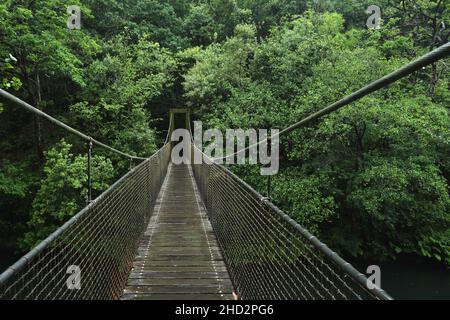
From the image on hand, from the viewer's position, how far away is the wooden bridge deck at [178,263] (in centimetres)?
236

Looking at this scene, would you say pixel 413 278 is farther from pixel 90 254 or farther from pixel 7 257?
pixel 7 257

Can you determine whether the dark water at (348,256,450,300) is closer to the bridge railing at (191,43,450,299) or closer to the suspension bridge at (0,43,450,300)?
the suspension bridge at (0,43,450,300)

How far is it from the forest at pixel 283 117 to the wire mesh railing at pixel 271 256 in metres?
4.46

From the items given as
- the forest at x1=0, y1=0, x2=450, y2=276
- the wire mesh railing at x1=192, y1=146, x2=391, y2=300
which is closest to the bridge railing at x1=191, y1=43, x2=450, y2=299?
the wire mesh railing at x1=192, y1=146, x2=391, y2=300

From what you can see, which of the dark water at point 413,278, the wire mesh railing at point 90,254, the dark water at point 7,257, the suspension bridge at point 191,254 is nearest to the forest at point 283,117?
the dark water at point 7,257

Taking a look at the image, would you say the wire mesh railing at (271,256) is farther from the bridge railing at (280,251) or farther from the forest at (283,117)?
the forest at (283,117)

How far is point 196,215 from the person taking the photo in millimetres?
4676

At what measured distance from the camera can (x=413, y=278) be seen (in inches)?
324

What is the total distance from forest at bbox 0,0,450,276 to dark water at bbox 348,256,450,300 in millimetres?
249

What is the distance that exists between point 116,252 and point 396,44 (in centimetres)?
996

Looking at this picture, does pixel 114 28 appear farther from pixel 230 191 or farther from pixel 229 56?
pixel 230 191

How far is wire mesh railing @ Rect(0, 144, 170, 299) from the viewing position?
119cm
